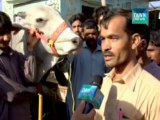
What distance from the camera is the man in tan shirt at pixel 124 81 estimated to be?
5.12 ft

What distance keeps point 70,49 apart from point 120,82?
142cm

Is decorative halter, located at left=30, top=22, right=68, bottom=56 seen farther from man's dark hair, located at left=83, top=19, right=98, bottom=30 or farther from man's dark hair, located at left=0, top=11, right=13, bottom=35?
man's dark hair, located at left=83, top=19, right=98, bottom=30

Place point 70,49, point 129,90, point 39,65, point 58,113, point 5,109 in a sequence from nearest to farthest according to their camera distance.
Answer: point 129,90, point 5,109, point 70,49, point 39,65, point 58,113

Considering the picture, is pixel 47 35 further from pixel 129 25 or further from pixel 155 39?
pixel 129 25

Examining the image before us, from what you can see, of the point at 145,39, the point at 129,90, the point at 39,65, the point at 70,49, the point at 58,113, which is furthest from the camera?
the point at 58,113

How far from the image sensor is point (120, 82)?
1.68 metres

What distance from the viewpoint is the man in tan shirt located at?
156cm

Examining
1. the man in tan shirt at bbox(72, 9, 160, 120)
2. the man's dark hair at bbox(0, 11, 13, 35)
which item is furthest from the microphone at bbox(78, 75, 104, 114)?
the man's dark hair at bbox(0, 11, 13, 35)

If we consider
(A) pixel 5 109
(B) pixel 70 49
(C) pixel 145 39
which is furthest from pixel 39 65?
(C) pixel 145 39

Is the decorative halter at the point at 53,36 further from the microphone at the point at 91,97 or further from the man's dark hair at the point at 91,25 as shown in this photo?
the microphone at the point at 91,97

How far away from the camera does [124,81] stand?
1.66 metres

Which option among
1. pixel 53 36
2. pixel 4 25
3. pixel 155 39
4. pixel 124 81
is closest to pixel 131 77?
pixel 124 81

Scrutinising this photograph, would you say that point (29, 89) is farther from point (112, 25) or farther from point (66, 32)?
point (112, 25)

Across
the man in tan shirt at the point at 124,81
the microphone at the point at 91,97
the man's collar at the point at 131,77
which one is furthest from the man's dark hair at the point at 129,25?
the microphone at the point at 91,97
